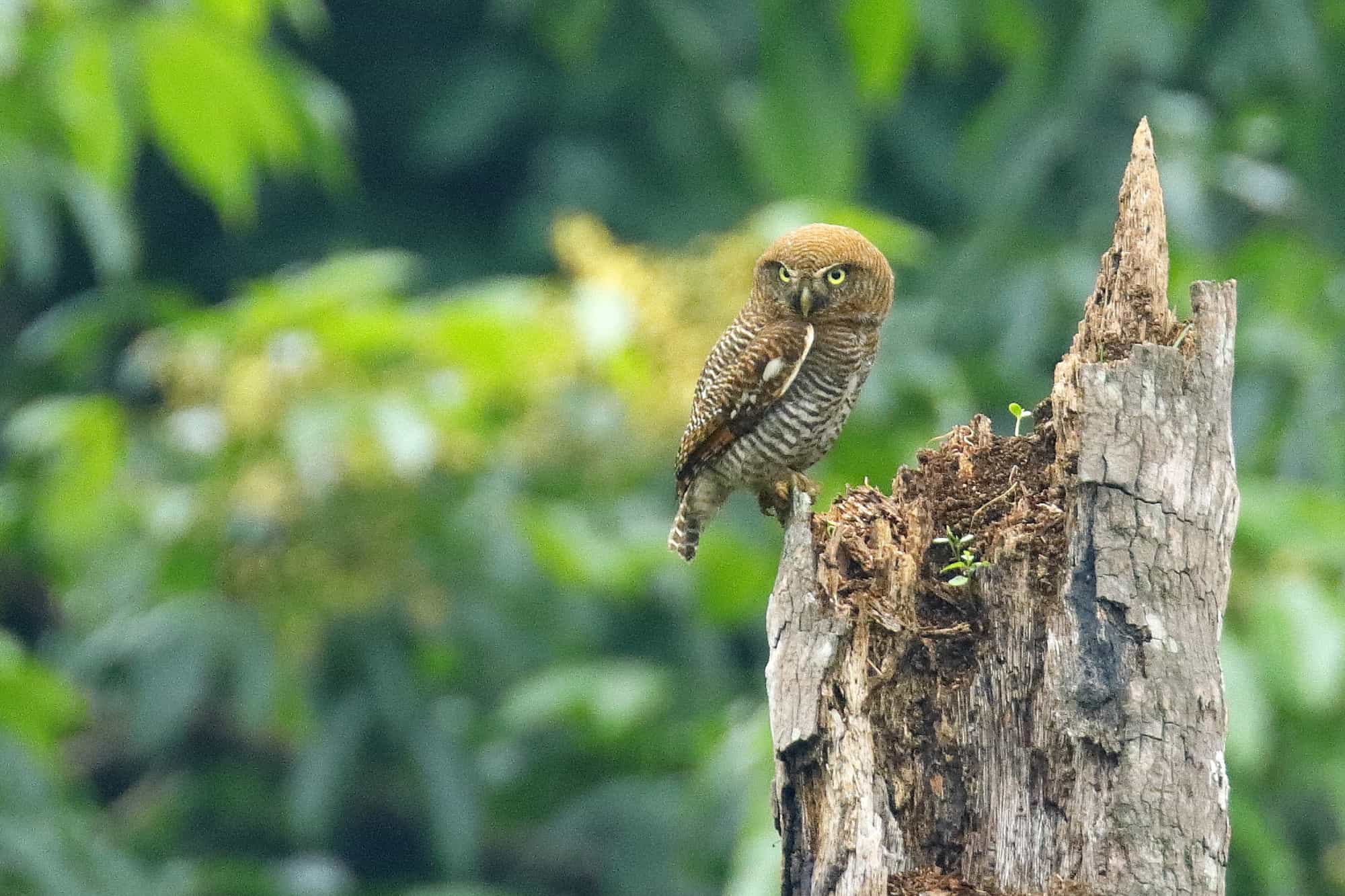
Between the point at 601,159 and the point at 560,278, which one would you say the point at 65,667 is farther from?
the point at 601,159

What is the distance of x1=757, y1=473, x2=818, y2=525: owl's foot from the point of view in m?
4.70

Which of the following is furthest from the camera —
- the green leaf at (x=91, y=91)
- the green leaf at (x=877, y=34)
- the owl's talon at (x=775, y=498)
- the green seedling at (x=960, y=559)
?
the green leaf at (x=877, y=34)

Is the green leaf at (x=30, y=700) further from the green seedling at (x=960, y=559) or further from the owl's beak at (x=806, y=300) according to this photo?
the green seedling at (x=960, y=559)

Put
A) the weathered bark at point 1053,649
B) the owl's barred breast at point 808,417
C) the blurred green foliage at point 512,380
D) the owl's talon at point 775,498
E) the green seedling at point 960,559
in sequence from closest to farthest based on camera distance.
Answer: the weathered bark at point 1053,649 → the green seedling at point 960,559 → the owl's barred breast at point 808,417 → the owl's talon at point 775,498 → the blurred green foliage at point 512,380

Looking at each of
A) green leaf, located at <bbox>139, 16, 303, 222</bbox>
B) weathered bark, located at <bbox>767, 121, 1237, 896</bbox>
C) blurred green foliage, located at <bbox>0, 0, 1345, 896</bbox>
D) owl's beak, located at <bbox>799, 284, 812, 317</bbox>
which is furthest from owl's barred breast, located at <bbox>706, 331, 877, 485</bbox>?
green leaf, located at <bbox>139, 16, 303, 222</bbox>

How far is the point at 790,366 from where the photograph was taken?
4.58m

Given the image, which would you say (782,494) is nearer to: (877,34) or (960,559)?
(960,559)

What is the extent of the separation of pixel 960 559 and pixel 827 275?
4.18 ft

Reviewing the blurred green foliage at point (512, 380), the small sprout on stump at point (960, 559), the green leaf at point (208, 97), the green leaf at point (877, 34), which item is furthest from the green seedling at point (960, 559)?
the green leaf at point (877, 34)

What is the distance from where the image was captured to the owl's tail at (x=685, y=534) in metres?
5.13

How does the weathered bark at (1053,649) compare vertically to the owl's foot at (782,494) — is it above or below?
below

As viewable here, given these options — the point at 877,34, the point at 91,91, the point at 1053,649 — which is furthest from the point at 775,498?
the point at 877,34

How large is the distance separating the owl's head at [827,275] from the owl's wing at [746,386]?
83mm

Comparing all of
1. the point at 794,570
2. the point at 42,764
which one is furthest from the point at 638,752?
the point at 794,570
